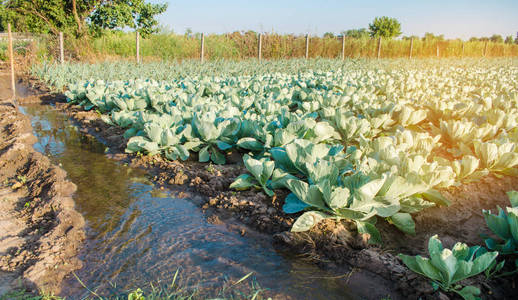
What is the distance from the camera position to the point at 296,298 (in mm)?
1634

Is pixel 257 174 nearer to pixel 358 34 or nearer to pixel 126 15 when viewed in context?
pixel 126 15

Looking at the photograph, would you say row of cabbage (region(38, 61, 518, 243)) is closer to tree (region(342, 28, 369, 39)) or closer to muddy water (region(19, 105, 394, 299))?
muddy water (region(19, 105, 394, 299))

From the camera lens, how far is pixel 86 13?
17531mm

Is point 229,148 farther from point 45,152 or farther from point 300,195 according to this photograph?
point 45,152

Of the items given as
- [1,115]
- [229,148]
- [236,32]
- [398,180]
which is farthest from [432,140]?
[236,32]

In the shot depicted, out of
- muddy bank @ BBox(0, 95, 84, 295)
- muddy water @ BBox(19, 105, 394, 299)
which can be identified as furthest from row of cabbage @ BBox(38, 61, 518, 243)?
muddy bank @ BBox(0, 95, 84, 295)

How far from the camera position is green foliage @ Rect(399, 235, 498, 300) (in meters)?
1.41

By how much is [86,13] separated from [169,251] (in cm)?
1892

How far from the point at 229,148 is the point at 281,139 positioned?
2.66ft

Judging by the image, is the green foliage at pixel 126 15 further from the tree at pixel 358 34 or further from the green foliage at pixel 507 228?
the green foliage at pixel 507 228

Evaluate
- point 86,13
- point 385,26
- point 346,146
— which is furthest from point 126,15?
point 385,26

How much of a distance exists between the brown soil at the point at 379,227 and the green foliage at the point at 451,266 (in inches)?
2.8

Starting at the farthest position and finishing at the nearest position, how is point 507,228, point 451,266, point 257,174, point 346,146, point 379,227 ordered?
point 346,146 → point 257,174 → point 379,227 → point 507,228 → point 451,266

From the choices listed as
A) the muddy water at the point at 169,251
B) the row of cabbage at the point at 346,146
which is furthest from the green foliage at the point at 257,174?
the muddy water at the point at 169,251
